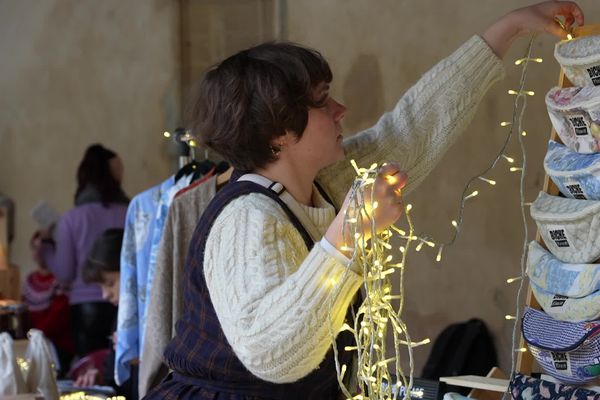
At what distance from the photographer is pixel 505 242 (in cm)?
479

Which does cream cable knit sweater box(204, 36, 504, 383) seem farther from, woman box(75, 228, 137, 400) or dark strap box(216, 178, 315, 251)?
woman box(75, 228, 137, 400)

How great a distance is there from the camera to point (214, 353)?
240cm

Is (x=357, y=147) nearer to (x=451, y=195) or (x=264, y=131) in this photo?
(x=264, y=131)

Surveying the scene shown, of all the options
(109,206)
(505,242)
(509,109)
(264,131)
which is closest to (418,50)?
(509,109)

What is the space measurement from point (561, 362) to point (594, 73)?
60 centimetres

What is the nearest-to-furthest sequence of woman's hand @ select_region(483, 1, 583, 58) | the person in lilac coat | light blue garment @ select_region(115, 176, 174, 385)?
woman's hand @ select_region(483, 1, 583, 58) → light blue garment @ select_region(115, 176, 174, 385) → the person in lilac coat

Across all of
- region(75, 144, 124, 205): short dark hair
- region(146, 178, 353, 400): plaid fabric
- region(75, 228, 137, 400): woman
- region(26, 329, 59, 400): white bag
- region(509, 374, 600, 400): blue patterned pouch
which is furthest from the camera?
region(75, 144, 124, 205): short dark hair

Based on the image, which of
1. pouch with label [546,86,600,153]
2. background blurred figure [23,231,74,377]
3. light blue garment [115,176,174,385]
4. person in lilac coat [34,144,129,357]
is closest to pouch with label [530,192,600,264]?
pouch with label [546,86,600,153]

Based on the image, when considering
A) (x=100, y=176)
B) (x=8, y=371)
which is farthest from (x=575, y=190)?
(x=100, y=176)

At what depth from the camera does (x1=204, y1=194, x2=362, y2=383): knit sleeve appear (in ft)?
6.86

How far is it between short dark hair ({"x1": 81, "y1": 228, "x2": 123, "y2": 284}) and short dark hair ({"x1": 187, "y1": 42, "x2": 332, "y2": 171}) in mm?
2578

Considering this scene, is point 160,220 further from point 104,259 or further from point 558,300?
point 558,300

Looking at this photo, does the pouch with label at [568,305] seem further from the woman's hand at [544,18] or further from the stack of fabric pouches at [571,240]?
the woman's hand at [544,18]

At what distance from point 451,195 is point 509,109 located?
1.52 feet
